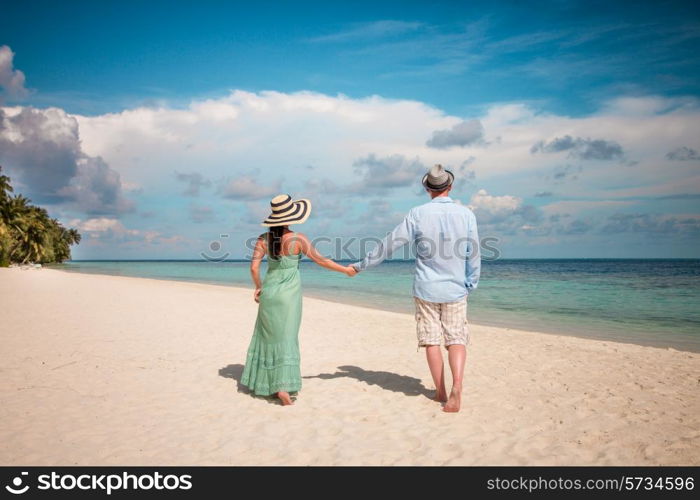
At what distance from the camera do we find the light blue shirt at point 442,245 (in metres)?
4.58

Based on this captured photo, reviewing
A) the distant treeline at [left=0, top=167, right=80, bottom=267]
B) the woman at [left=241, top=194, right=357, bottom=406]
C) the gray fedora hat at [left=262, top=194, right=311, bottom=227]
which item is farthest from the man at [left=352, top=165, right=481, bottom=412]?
the distant treeline at [left=0, top=167, right=80, bottom=267]

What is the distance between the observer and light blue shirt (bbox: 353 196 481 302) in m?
4.58

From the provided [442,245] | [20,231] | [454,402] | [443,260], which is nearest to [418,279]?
[443,260]

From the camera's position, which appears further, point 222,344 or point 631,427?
point 222,344

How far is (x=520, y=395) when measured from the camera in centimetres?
547

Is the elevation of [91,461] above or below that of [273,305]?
below

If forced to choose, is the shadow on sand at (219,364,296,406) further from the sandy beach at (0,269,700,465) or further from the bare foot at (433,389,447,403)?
the bare foot at (433,389,447,403)

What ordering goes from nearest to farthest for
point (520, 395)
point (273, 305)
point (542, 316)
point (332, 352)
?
point (273, 305), point (520, 395), point (332, 352), point (542, 316)

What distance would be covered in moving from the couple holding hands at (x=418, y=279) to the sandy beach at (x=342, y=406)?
0.45 meters

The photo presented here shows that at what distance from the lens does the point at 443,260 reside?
4578 mm

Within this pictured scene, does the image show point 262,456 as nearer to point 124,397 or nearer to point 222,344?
point 124,397

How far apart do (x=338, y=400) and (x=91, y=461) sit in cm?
260

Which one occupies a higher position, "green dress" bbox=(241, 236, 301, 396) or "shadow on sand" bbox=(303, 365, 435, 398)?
"green dress" bbox=(241, 236, 301, 396)
